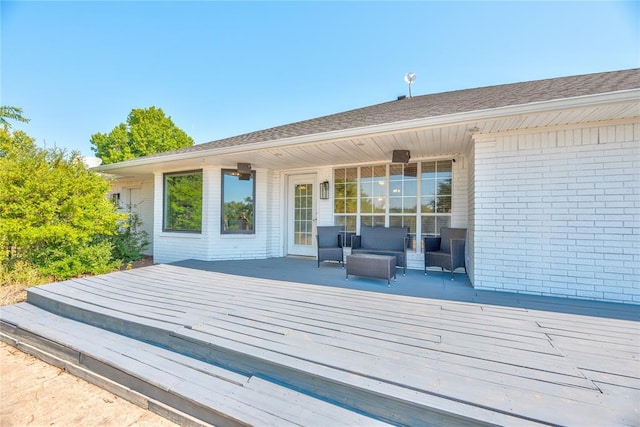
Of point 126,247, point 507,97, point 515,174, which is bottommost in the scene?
point 126,247

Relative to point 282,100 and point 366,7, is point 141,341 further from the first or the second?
point 282,100

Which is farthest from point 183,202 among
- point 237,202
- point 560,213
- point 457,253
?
point 560,213

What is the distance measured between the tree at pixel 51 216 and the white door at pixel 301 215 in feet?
13.2

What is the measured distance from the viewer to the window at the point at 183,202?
22.2 feet

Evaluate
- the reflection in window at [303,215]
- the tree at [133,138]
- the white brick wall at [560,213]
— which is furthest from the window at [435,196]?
the tree at [133,138]

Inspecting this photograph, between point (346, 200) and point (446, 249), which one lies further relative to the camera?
point (346, 200)

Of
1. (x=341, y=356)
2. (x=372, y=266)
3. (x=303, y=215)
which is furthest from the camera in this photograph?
(x=303, y=215)

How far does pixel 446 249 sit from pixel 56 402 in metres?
5.39

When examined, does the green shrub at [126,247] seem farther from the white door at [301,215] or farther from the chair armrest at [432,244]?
the chair armrest at [432,244]

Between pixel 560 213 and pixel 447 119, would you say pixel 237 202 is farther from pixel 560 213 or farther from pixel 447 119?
pixel 560 213

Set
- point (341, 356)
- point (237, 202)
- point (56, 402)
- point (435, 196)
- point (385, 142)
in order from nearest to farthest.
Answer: point (341, 356), point (56, 402), point (385, 142), point (435, 196), point (237, 202)

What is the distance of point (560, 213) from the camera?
3574mm

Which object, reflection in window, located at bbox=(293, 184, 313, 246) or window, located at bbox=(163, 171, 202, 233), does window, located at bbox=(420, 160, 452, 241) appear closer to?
reflection in window, located at bbox=(293, 184, 313, 246)

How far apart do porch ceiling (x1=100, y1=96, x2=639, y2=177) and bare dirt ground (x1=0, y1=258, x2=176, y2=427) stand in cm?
388
